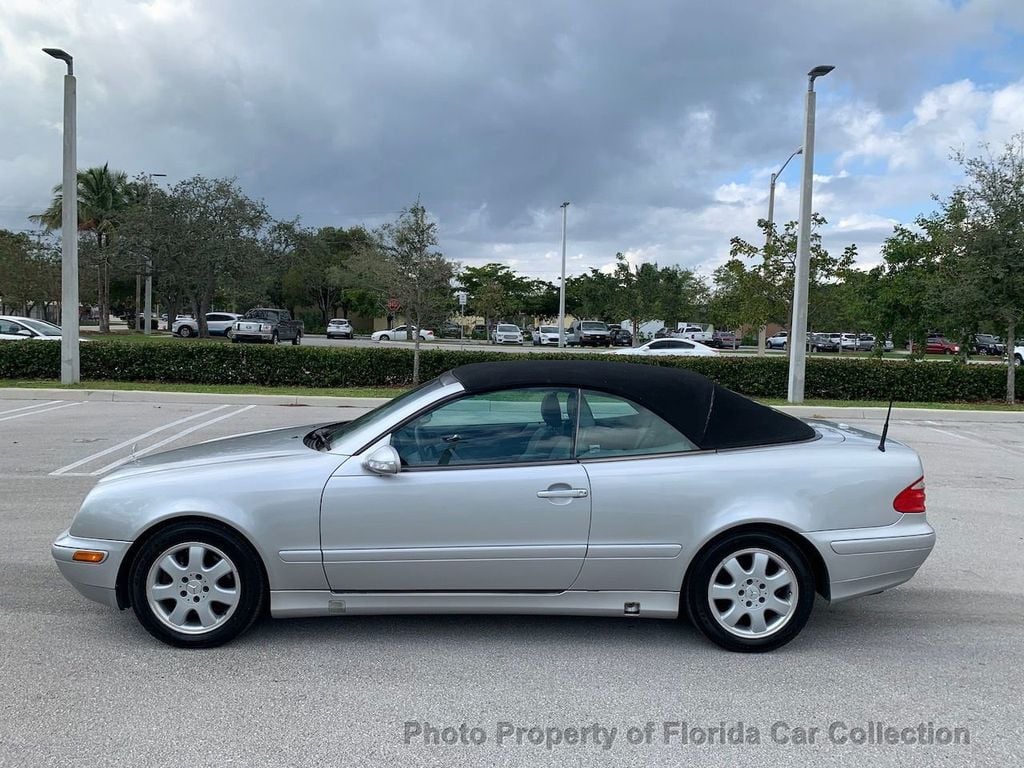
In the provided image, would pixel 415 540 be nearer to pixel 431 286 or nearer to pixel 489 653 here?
pixel 489 653

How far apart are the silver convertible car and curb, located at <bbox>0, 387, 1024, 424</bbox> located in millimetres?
11242

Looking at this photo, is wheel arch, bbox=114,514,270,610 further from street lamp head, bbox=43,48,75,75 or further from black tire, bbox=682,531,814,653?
street lamp head, bbox=43,48,75,75

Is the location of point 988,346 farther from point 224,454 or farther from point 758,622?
point 224,454

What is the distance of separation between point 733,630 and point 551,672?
94 cm

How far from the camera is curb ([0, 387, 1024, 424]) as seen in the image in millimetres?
15250

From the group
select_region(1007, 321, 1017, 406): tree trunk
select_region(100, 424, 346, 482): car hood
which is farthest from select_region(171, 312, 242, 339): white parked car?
select_region(100, 424, 346, 482): car hood

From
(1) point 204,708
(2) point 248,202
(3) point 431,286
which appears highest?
(2) point 248,202

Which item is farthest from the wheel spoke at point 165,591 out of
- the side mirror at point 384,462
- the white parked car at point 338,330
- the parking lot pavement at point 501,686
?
the white parked car at point 338,330

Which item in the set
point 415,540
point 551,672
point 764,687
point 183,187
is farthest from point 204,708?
point 183,187

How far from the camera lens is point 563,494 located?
392 centimetres

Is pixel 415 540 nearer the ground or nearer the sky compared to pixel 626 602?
nearer the sky

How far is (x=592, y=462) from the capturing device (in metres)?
4.04

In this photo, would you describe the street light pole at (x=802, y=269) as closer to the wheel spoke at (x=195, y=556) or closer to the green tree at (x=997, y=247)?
the green tree at (x=997, y=247)

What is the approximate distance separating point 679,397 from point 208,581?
8.39ft
